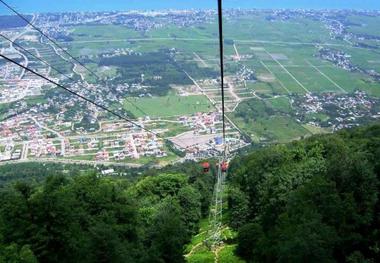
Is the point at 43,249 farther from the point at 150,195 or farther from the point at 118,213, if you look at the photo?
the point at 150,195

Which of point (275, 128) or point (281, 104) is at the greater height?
point (281, 104)

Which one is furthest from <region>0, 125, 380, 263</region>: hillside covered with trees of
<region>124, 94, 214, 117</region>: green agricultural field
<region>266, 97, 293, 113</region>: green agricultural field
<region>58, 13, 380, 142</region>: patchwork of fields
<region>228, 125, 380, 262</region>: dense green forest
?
<region>266, 97, 293, 113</region>: green agricultural field

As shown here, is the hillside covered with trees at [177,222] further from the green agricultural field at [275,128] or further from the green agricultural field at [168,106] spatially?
the green agricultural field at [168,106]

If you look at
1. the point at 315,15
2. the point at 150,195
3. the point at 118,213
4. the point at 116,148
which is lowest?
the point at 116,148

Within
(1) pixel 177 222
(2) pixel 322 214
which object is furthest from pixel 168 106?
(2) pixel 322 214

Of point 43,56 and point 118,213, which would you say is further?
point 43,56

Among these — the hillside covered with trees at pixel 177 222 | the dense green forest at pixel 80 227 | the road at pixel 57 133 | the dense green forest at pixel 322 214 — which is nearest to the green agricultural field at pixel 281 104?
the road at pixel 57 133

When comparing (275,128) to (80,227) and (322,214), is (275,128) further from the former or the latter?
(80,227)

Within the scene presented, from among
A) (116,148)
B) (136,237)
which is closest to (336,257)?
(136,237)
